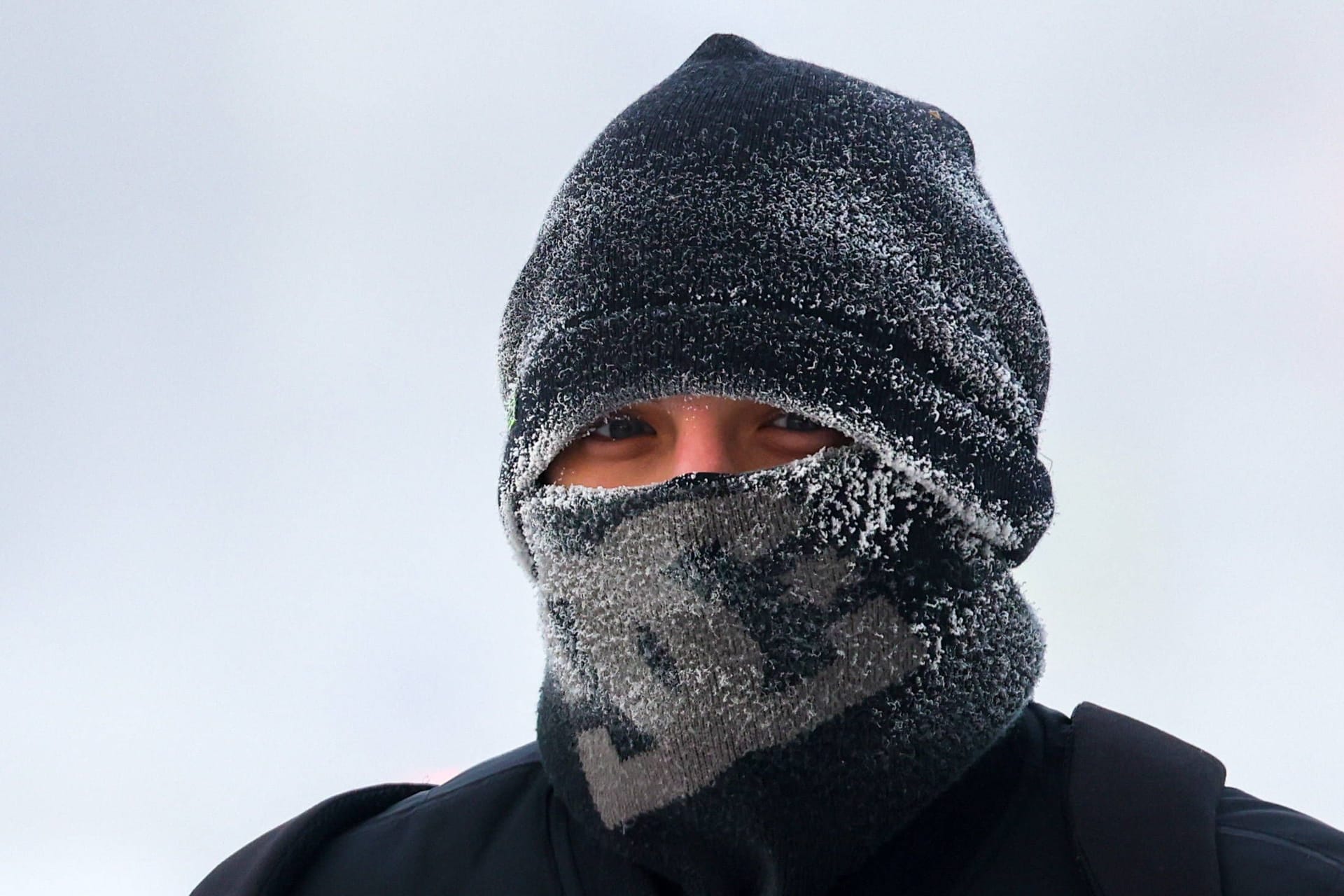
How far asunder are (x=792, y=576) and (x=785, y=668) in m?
0.08

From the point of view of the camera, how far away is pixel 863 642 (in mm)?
967

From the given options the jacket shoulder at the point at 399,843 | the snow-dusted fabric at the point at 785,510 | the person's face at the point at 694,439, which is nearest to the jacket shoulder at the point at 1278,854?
the snow-dusted fabric at the point at 785,510

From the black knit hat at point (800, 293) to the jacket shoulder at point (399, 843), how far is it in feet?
0.76

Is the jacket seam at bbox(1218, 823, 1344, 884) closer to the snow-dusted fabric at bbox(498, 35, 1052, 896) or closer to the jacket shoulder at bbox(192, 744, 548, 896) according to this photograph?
the snow-dusted fabric at bbox(498, 35, 1052, 896)

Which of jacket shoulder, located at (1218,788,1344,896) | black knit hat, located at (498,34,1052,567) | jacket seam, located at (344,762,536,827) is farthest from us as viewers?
jacket seam, located at (344,762,536,827)

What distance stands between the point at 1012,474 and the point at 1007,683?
185 millimetres

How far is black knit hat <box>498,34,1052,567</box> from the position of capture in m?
1.00

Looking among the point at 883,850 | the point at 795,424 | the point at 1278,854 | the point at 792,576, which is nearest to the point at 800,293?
the point at 795,424

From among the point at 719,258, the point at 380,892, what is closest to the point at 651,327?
the point at 719,258

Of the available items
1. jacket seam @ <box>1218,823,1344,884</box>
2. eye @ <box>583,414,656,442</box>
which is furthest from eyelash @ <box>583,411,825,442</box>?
jacket seam @ <box>1218,823,1344,884</box>

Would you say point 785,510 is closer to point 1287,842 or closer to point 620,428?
point 620,428

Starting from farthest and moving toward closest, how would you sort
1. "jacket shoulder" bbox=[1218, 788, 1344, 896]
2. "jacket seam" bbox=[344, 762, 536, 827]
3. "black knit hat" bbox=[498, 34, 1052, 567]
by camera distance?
"jacket seam" bbox=[344, 762, 536, 827]
"black knit hat" bbox=[498, 34, 1052, 567]
"jacket shoulder" bbox=[1218, 788, 1344, 896]

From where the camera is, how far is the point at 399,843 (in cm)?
113

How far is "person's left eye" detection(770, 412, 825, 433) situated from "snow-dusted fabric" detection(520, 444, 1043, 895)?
0.05 m
